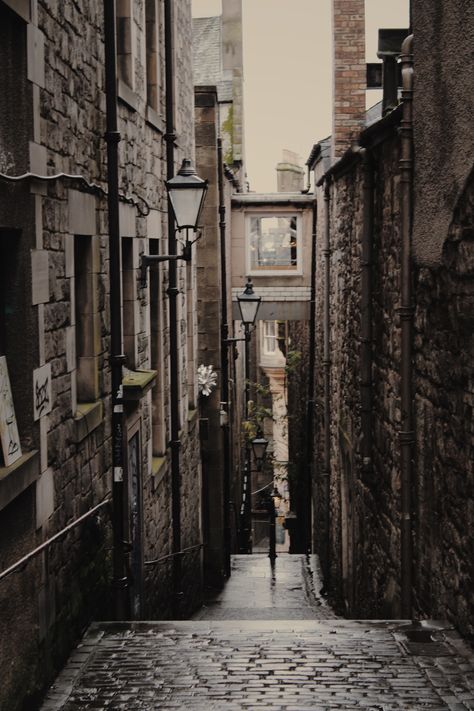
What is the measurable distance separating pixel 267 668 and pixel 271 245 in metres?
17.2

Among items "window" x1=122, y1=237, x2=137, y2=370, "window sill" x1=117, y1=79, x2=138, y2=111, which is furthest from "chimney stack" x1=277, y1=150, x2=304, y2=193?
"window" x1=122, y1=237, x2=137, y2=370

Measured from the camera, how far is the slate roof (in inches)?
1161

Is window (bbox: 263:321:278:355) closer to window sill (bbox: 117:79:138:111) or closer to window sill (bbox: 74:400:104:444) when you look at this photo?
window sill (bbox: 117:79:138:111)

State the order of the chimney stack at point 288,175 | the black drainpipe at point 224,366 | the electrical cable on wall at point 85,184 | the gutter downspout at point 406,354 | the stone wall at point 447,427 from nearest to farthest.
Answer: the electrical cable on wall at point 85,184 → the stone wall at point 447,427 → the gutter downspout at point 406,354 → the black drainpipe at point 224,366 → the chimney stack at point 288,175

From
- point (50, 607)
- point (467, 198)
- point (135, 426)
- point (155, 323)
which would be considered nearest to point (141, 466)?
point (135, 426)

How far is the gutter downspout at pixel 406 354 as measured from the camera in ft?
22.2

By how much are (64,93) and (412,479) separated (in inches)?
140

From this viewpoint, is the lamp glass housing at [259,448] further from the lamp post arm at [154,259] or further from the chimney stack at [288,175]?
the chimney stack at [288,175]

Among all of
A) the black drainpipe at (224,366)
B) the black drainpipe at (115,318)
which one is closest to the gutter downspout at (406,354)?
the black drainpipe at (115,318)

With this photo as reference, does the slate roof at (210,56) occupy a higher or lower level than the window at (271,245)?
higher

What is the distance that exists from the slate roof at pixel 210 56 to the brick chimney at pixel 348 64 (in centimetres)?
1481

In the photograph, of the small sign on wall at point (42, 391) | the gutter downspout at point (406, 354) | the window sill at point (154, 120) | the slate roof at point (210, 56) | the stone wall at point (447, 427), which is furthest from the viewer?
the slate roof at point (210, 56)

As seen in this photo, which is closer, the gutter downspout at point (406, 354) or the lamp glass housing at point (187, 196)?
the gutter downspout at point (406, 354)

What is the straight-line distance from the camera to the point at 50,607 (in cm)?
559
